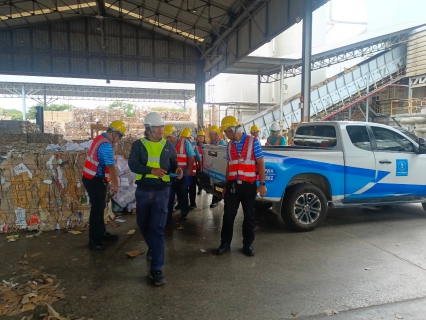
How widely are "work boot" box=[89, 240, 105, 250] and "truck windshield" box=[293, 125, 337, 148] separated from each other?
4.15 meters

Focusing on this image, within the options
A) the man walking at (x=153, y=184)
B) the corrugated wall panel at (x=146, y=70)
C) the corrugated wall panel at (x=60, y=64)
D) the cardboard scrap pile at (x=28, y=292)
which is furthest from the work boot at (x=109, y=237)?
the corrugated wall panel at (x=60, y=64)

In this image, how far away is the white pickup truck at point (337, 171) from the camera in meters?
5.18

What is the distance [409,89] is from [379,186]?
21228mm

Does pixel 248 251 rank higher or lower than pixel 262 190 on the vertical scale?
lower

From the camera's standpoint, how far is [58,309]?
9.84 ft

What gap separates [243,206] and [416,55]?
76.8ft

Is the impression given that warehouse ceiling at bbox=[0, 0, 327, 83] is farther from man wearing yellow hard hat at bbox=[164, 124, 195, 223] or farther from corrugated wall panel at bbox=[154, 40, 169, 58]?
man wearing yellow hard hat at bbox=[164, 124, 195, 223]

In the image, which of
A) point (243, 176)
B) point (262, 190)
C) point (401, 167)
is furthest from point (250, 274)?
point (401, 167)

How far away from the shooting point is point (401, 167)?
5.84m

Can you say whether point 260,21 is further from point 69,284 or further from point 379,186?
point 69,284

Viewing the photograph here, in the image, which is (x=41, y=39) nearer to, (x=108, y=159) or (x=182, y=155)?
(x=182, y=155)

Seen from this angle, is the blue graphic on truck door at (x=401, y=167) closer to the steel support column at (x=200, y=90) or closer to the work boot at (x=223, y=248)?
the work boot at (x=223, y=248)

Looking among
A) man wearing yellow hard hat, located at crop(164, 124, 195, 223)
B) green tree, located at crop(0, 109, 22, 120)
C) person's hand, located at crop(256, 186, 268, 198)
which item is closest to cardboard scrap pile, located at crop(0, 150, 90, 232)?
man wearing yellow hard hat, located at crop(164, 124, 195, 223)

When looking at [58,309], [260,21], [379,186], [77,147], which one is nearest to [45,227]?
[77,147]
